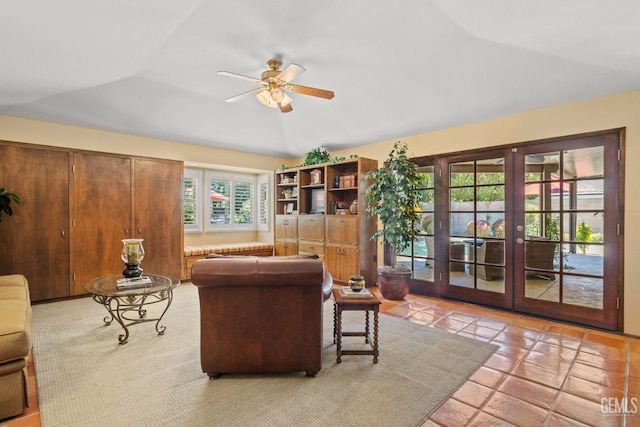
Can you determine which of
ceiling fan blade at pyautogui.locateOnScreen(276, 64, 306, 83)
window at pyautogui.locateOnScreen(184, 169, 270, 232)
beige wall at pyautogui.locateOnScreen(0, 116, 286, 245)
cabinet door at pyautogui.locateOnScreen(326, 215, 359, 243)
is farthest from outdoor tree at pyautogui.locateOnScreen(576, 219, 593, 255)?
window at pyautogui.locateOnScreen(184, 169, 270, 232)

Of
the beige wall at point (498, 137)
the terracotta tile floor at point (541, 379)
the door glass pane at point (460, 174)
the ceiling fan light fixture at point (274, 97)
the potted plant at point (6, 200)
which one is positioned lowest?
the terracotta tile floor at point (541, 379)

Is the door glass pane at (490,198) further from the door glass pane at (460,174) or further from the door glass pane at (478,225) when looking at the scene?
the door glass pane at (460,174)

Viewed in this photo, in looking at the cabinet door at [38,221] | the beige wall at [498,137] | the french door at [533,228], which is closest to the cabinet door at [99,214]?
the cabinet door at [38,221]

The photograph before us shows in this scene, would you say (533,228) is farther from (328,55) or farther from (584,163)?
(328,55)

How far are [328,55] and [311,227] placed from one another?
9.88ft

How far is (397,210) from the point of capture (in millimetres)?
4180

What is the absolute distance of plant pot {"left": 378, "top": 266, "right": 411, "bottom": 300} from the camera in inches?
166

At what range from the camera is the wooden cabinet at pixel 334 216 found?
15.6 ft

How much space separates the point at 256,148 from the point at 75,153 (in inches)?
109

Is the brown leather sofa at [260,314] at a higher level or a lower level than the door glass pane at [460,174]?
lower

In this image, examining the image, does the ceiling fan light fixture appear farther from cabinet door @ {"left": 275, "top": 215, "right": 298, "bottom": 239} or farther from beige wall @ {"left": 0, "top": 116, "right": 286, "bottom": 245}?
cabinet door @ {"left": 275, "top": 215, "right": 298, "bottom": 239}

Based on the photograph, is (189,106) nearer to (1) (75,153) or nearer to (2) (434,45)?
(1) (75,153)

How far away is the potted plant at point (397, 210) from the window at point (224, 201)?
3.16 metres

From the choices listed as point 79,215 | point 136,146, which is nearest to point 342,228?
point 136,146
